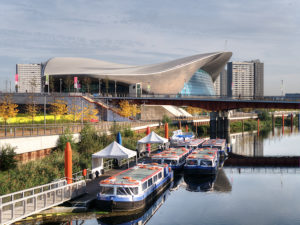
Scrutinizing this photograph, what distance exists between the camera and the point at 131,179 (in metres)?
27.4

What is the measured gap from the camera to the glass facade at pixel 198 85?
14762 centimetres

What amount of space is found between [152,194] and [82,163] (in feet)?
29.8

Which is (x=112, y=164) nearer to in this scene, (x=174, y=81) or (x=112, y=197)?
(x=112, y=197)

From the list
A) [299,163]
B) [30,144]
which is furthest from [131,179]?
[299,163]

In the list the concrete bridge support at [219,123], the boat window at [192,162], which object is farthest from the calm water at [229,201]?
the concrete bridge support at [219,123]

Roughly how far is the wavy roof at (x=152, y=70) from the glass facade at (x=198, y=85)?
3756mm

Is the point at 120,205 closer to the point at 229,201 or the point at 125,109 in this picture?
the point at 229,201

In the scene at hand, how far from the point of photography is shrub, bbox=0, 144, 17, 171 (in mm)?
30516

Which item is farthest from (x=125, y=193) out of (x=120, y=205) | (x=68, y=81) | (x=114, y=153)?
(x=68, y=81)

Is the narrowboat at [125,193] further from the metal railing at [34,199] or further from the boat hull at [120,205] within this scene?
the metal railing at [34,199]

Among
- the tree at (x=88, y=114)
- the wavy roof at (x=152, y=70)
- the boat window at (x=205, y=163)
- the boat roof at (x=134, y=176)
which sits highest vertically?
the wavy roof at (x=152, y=70)

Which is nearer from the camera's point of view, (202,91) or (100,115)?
(100,115)

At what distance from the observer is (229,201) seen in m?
31.8

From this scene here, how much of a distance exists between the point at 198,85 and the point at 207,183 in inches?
4601
